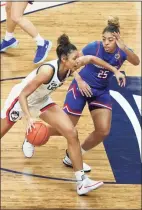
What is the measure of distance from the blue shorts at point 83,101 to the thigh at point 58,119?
0.27m

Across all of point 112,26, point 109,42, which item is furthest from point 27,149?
point 112,26

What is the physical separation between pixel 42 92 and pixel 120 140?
153 cm

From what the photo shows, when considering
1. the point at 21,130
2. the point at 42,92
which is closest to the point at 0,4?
the point at 21,130

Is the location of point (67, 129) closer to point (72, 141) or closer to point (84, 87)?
point (72, 141)

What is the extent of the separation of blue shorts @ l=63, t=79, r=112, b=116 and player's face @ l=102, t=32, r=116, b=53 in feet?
1.48

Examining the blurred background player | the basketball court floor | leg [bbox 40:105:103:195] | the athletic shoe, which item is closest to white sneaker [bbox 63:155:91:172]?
the basketball court floor

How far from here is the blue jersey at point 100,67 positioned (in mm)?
6453

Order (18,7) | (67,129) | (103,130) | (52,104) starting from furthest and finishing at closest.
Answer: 1. (18,7)
2. (103,130)
3. (52,104)
4. (67,129)

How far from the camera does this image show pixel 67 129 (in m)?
6.13

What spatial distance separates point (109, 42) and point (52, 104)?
0.82 meters

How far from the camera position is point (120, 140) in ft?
24.2

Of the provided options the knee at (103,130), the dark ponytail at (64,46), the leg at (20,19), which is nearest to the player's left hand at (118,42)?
the dark ponytail at (64,46)

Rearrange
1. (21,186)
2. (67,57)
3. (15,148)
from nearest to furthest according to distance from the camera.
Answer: (67,57) < (21,186) < (15,148)

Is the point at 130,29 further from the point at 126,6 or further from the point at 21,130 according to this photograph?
the point at 21,130
